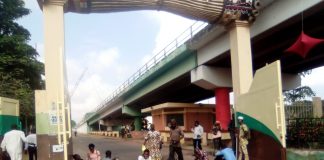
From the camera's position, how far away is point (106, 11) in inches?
591

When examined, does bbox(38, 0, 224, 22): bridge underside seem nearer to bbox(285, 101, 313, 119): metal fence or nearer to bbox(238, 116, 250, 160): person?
bbox(238, 116, 250, 160): person

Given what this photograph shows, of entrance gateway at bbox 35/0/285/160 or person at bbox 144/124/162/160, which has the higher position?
entrance gateway at bbox 35/0/285/160

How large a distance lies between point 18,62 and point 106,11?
1774cm

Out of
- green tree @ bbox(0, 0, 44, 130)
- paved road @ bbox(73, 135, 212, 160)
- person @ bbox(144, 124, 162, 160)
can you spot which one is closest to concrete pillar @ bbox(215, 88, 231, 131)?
paved road @ bbox(73, 135, 212, 160)

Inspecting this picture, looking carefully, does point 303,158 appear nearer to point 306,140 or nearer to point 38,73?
point 306,140

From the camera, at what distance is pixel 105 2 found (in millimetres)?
14672

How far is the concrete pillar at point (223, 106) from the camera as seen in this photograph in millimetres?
23734

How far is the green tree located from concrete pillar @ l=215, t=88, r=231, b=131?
11791 millimetres

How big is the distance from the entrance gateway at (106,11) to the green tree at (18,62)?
42.8ft

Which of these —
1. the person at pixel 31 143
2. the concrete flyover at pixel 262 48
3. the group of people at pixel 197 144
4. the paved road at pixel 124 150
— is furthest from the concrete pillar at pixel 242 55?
the person at pixel 31 143

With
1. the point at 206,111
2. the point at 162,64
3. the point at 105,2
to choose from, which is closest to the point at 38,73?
the point at 162,64

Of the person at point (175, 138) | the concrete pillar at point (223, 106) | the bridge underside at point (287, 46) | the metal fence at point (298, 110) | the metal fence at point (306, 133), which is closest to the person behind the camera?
the person at point (175, 138)

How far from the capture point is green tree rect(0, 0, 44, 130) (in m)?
27.3

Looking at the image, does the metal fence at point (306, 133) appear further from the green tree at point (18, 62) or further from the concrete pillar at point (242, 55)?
the green tree at point (18, 62)
